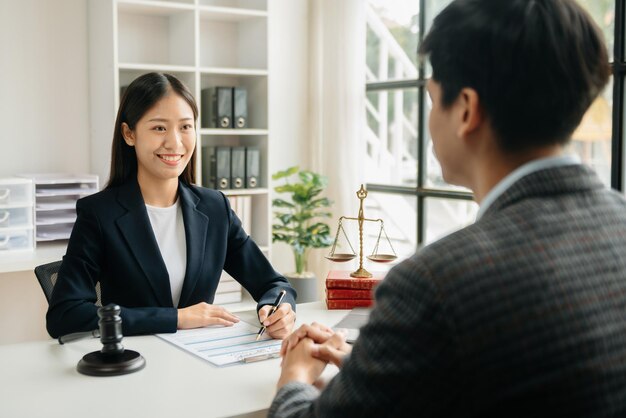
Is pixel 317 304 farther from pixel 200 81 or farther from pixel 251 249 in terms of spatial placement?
pixel 200 81

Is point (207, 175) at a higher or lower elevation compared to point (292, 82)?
lower

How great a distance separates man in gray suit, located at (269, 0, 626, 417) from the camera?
0.88 m

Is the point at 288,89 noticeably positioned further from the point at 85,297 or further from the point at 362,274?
the point at 85,297

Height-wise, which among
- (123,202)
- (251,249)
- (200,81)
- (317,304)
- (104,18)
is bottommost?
(317,304)

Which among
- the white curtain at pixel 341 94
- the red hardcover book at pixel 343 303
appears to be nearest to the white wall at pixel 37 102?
the white curtain at pixel 341 94

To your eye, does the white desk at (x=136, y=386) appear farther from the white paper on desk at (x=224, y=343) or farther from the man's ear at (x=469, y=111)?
the man's ear at (x=469, y=111)

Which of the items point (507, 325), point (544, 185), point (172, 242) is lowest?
point (172, 242)

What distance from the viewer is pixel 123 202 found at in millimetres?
2303

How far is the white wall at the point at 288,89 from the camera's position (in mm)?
4617

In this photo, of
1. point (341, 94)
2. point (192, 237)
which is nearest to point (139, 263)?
point (192, 237)

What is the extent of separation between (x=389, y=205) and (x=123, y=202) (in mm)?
2656

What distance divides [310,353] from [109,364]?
474 mm

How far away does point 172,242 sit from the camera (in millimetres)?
2375

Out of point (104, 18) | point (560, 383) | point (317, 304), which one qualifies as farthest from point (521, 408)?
point (104, 18)
